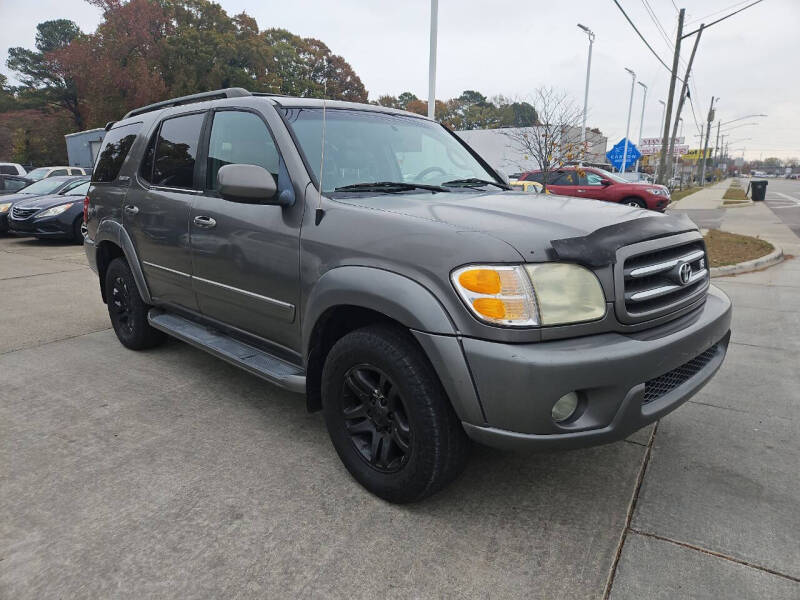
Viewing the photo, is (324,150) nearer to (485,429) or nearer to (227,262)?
(227,262)

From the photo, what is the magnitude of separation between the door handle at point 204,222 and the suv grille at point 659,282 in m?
2.22

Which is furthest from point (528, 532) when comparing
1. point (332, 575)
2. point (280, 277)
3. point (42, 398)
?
point (42, 398)

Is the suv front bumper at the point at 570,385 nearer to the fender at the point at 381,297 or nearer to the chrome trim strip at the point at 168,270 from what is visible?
the fender at the point at 381,297

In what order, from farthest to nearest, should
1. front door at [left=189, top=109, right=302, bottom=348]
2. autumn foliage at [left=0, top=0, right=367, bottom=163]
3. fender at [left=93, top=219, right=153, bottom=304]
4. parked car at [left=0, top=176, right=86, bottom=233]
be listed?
autumn foliage at [left=0, top=0, right=367, bottom=163] < parked car at [left=0, top=176, right=86, bottom=233] < fender at [left=93, top=219, right=153, bottom=304] < front door at [left=189, top=109, right=302, bottom=348]

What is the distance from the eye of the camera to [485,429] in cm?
202

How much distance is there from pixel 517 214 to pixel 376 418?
1081mm

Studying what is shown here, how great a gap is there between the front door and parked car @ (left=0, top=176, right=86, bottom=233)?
37.2ft

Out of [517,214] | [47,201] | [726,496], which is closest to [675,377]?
[726,496]

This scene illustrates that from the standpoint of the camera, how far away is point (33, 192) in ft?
42.9

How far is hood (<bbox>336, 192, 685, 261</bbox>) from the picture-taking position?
2090 mm

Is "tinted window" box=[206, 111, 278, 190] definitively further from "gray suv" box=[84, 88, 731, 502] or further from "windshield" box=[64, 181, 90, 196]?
"windshield" box=[64, 181, 90, 196]

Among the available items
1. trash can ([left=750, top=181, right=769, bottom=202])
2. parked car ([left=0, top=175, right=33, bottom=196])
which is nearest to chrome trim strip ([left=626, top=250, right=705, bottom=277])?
parked car ([left=0, top=175, right=33, bottom=196])

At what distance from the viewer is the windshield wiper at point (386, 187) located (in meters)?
2.77

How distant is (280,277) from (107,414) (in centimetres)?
153
